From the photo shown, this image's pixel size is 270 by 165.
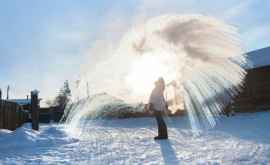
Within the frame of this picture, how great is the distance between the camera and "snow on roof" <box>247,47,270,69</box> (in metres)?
24.8

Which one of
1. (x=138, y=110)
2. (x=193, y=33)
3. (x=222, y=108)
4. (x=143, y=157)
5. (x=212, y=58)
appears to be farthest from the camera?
(x=138, y=110)

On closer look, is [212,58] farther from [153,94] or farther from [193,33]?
[153,94]

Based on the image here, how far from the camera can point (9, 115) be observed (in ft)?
53.5

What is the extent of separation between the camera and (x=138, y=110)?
31.8 m

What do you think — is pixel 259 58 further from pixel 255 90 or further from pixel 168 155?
pixel 168 155

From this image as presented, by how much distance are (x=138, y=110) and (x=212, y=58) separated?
17.5 metres

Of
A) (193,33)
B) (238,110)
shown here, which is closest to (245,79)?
(238,110)

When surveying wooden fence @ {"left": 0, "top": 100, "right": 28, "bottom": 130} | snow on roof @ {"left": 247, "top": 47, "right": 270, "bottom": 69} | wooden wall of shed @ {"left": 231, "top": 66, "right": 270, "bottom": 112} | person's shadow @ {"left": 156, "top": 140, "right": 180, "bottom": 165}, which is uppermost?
snow on roof @ {"left": 247, "top": 47, "right": 270, "bottom": 69}

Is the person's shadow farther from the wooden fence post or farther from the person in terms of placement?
the wooden fence post

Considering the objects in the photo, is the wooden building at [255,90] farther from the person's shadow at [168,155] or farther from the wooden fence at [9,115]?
the person's shadow at [168,155]

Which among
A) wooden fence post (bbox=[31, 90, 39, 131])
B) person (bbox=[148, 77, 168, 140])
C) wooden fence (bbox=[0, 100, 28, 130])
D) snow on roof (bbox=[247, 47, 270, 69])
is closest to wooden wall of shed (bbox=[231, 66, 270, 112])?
snow on roof (bbox=[247, 47, 270, 69])

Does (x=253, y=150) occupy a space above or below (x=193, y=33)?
below

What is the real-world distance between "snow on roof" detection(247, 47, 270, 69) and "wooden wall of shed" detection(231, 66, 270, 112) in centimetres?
47

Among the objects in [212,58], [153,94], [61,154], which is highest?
[212,58]
